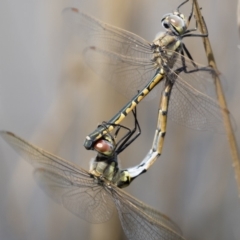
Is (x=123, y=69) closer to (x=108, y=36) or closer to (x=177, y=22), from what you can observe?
(x=108, y=36)

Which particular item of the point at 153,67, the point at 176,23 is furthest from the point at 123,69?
the point at 176,23

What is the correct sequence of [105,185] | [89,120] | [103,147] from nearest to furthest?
1. [103,147]
2. [105,185]
3. [89,120]

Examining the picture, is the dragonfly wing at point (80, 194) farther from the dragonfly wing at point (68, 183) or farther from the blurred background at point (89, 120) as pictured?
the blurred background at point (89, 120)

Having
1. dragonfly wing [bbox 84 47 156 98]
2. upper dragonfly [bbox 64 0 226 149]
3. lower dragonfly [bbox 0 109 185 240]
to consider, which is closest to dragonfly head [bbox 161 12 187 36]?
upper dragonfly [bbox 64 0 226 149]

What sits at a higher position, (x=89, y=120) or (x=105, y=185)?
(x=89, y=120)

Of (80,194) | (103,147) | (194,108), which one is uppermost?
(194,108)

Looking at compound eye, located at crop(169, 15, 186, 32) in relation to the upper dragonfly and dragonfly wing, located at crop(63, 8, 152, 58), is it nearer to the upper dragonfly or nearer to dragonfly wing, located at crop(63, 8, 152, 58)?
the upper dragonfly
